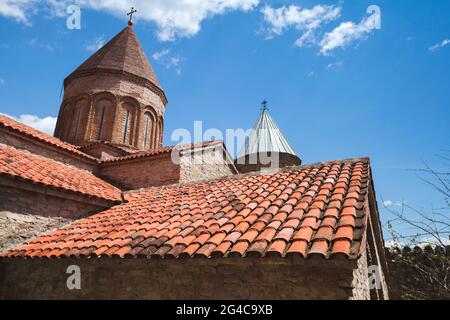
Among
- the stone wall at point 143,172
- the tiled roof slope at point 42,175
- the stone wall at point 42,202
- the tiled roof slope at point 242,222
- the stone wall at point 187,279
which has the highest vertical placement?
the stone wall at point 143,172

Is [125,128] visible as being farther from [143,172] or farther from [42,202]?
[42,202]

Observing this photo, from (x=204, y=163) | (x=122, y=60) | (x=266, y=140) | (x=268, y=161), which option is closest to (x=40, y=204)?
(x=204, y=163)

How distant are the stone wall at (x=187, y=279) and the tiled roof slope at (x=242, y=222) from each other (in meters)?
0.16

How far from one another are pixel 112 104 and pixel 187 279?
37.0 feet

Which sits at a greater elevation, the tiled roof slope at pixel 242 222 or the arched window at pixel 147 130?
the arched window at pixel 147 130

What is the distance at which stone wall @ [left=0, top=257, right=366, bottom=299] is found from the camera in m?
2.96

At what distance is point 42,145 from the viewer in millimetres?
8695

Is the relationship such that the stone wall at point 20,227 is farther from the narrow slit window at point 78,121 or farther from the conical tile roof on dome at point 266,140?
the conical tile roof on dome at point 266,140

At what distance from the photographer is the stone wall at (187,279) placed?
2.96 meters

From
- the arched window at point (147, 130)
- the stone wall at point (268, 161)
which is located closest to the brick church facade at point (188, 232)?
the arched window at point (147, 130)
